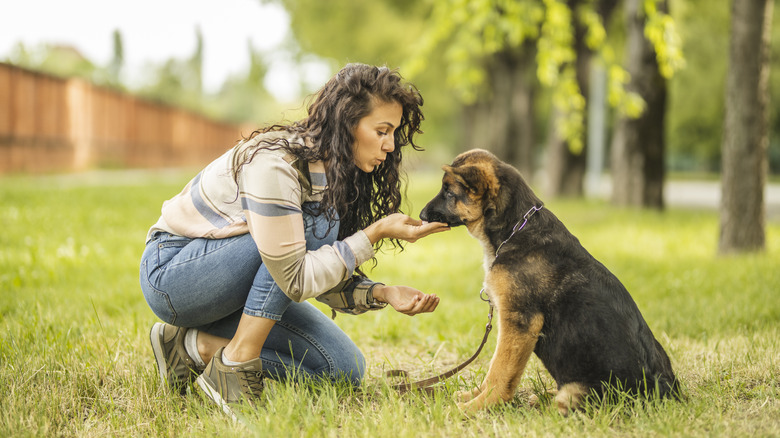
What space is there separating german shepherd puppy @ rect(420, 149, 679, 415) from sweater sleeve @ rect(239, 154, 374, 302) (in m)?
0.84

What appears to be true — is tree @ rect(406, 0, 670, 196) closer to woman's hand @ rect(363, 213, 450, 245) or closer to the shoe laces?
woman's hand @ rect(363, 213, 450, 245)

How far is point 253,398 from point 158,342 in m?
0.71

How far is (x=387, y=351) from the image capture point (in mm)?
4578

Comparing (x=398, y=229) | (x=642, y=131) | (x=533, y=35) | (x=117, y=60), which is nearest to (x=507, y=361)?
(x=398, y=229)

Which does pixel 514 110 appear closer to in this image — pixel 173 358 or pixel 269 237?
pixel 173 358

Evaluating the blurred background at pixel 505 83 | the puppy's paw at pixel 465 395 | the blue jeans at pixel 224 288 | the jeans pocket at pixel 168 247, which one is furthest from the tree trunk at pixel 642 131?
the jeans pocket at pixel 168 247

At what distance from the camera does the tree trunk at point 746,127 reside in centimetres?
752

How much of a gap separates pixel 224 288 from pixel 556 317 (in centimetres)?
168

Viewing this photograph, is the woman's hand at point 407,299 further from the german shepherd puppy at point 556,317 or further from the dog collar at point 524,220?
the dog collar at point 524,220

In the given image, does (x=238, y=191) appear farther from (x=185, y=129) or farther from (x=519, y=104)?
(x=185, y=129)

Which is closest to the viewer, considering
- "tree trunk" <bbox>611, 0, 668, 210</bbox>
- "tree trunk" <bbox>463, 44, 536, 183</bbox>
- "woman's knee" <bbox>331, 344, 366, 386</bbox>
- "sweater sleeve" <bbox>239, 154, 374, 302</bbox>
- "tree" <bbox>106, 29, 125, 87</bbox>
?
"sweater sleeve" <bbox>239, 154, 374, 302</bbox>

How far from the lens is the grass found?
2.96m

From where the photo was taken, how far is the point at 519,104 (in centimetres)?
2095

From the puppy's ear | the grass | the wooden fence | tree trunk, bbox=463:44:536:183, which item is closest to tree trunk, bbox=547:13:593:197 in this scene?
tree trunk, bbox=463:44:536:183
